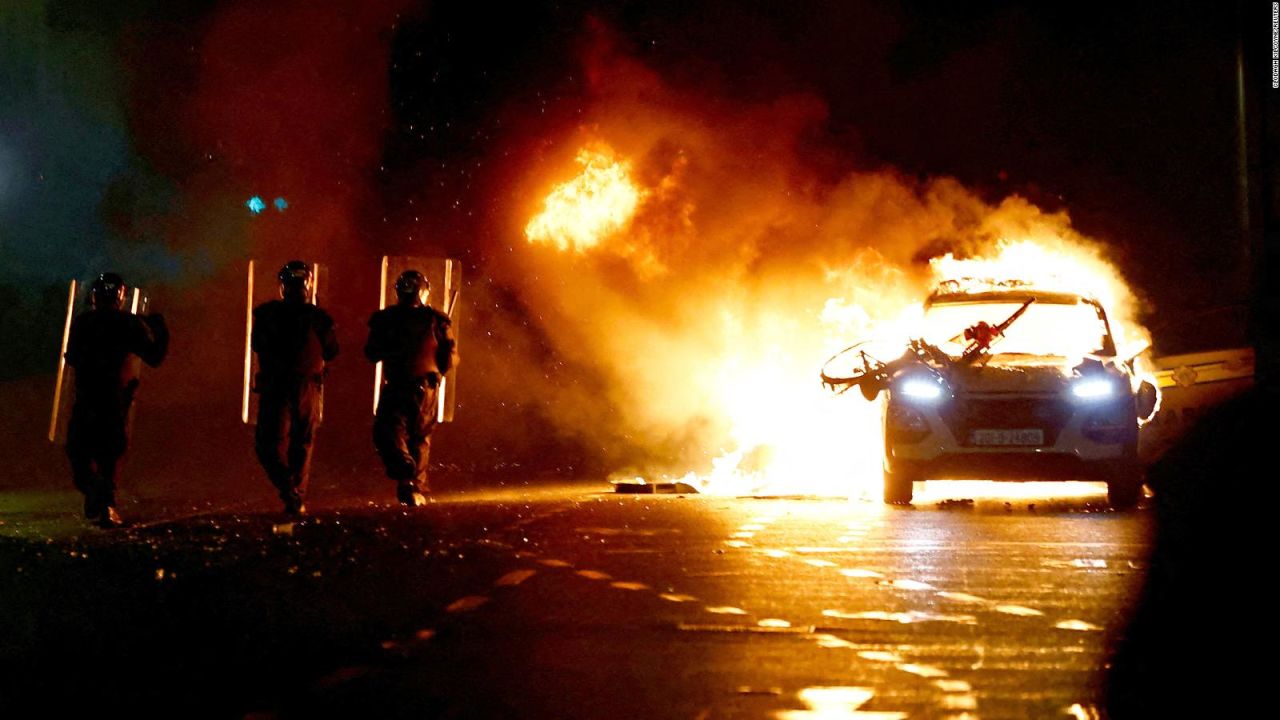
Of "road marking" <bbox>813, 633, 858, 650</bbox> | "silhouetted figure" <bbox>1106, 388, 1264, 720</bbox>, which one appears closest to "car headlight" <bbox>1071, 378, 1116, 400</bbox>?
"silhouetted figure" <bbox>1106, 388, 1264, 720</bbox>

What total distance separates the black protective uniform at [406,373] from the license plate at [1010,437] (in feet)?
15.5

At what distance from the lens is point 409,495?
14.2 m

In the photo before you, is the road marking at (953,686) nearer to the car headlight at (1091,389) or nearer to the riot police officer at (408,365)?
the car headlight at (1091,389)

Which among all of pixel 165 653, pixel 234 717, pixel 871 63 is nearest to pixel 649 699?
pixel 234 717

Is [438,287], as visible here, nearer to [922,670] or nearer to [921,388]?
[921,388]

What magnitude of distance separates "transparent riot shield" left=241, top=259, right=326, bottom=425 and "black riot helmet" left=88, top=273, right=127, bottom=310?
3.64ft

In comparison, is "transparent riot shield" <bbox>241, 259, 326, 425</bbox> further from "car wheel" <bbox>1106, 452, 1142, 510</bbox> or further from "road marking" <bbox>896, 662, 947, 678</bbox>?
"road marking" <bbox>896, 662, 947, 678</bbox>

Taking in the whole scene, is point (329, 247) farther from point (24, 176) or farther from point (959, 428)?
point (959, 428)

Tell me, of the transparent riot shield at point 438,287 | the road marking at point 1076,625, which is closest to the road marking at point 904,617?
the road marking at point 1076,625

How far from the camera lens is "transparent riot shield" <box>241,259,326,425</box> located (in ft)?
48.7

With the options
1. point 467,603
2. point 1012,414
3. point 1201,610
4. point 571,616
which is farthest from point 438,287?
point 1201,610

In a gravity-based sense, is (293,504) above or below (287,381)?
below

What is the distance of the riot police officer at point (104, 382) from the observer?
12477 millimetres

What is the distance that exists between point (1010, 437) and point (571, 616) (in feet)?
22.2
